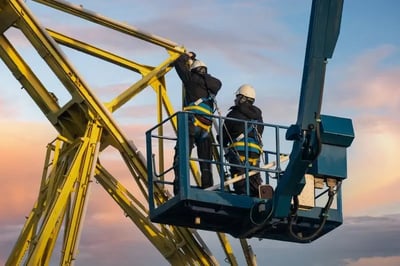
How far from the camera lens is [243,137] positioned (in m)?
20.1

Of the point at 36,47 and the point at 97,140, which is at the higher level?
the point at 36,47

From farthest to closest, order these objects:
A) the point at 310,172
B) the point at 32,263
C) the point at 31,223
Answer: the point at 31,223
the point at 32,263
the point at 310,172

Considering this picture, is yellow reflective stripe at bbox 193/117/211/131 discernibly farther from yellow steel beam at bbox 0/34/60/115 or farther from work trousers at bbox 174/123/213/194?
yellow steel beam at bbox 0/34/60/115

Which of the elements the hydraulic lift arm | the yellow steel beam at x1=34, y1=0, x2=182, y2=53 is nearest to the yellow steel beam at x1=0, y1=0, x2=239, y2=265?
the yellow steel beam at x1=34, y1=0, x2=182, y2=53

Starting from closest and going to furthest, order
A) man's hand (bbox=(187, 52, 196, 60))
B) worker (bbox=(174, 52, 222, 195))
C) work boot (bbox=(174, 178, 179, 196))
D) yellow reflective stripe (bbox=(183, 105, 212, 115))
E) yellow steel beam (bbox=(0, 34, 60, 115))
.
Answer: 1. work boot (bbox=(174, 178, 179, 196))
2. worker (bbox=(174, 52, 222, 195))
3. yellow reflective stripe (bbox=(183, 105, 212, 115))
4. yellow steel beam (bbox=(0, 34, 60, 115))
5. man's hand (bbox=(187, 52, 196, 60))

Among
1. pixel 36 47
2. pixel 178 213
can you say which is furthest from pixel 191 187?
pixel 36 47

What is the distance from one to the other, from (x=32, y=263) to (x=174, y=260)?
3.15m

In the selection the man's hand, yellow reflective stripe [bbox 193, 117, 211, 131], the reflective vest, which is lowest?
yellow reflective stripe [bbox 193, 117, 211, 131]

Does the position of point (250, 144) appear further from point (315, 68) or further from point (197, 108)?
point (315, 68)

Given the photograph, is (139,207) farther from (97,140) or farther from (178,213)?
(178,213)

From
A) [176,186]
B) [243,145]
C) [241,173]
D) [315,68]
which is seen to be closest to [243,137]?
[243,145]

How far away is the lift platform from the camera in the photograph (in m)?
18.1

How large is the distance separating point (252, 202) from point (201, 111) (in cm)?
209

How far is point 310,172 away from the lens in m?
18.1
